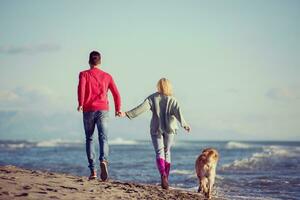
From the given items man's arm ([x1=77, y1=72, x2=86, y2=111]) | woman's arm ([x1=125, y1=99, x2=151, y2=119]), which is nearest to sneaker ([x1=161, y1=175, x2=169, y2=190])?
woman's arm ([x1=125, y1=99, x2=151, y2=119])

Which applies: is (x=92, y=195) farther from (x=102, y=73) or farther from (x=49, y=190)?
(x=102, y=73)

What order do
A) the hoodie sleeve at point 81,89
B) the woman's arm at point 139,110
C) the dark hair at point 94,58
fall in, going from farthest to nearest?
the woman's arm at point 139,110 < the dark hair at point 94,58 < the hoodie sleeve at point 81,89

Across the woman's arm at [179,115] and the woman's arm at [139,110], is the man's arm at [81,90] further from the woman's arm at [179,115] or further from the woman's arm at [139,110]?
the woman's arm at [179,115]

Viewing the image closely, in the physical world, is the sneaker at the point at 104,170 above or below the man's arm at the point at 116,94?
below

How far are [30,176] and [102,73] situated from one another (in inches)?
83.7

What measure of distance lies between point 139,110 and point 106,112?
23.5 inches

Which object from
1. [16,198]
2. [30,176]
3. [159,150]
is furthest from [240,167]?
[16,198]

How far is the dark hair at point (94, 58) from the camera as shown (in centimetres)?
850

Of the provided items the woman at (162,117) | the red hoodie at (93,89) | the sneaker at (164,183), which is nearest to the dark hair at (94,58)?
the red hoodie at (93,89)

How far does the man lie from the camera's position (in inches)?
330

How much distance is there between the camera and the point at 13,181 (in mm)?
7125

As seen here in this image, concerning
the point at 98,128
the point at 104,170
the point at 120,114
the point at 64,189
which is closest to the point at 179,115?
the point at 120,114

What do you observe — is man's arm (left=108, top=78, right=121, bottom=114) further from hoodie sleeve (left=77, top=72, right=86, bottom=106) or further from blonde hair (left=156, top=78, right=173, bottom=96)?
blonde hair (left=156, top=78, right=173, bottom=96)

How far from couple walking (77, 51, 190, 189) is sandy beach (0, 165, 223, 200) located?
54 centimetres
